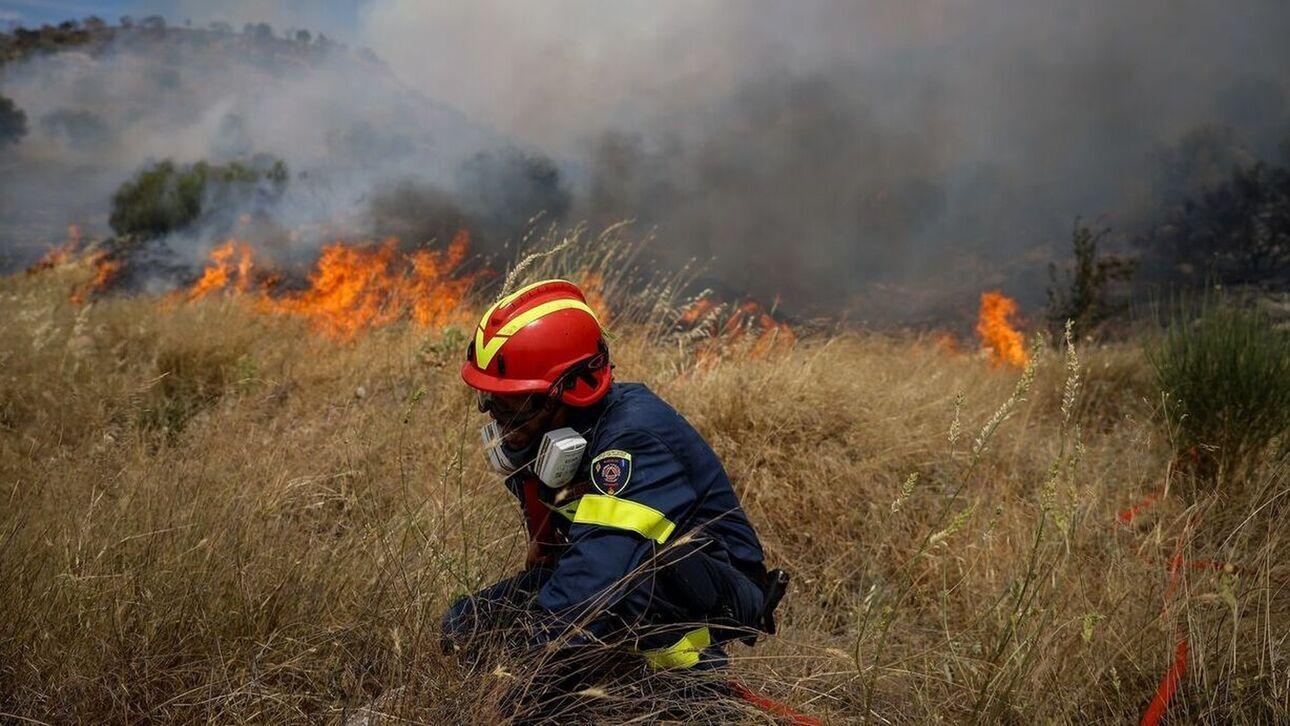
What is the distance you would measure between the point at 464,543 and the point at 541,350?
57 centimetres

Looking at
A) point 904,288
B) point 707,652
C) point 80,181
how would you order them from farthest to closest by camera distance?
point 80,181, point 904,288, point 707,652

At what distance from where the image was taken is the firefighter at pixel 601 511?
1.75 meters

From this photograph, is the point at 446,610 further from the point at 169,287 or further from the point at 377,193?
the point at 377,193

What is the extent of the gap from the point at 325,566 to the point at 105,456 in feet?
3.69

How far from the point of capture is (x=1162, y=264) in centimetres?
1578

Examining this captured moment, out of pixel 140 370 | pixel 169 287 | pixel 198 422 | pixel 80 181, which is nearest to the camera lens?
pixel 198 422

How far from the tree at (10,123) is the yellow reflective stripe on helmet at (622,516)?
91.3ft

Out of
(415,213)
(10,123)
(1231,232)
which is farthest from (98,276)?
(1231,232)

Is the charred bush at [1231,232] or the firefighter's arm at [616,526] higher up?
the firefighter's arm at [616,526]

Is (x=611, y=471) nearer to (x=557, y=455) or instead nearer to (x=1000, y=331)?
(x=557, y=455)

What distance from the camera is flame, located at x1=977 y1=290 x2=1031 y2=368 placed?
816cm

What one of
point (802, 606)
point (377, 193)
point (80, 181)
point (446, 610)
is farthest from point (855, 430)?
point (80, 181)

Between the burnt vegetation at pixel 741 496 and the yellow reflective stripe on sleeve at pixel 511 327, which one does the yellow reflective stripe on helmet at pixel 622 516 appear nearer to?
the burnt vegetation at pixel 741 496

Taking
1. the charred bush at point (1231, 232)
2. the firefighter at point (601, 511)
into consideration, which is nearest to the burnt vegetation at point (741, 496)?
the firefighter at point (601, 511)
